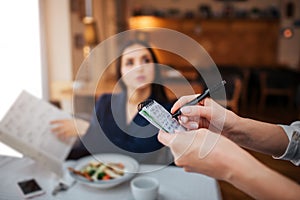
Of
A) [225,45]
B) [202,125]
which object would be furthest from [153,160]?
[225,45]

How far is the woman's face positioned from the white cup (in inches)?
7.5

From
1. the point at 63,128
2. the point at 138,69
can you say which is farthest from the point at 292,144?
the point at 63,128

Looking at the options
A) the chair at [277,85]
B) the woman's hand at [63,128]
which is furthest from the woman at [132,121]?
the chair at [277,85]

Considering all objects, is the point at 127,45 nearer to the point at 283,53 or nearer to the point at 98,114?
the point at 98,114

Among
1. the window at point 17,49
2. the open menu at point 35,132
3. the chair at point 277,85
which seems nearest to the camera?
the window at point 17,49

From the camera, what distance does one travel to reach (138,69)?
0.53 metres

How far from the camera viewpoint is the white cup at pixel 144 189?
55cm

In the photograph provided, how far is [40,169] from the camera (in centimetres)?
69

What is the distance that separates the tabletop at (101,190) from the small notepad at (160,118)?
0.84 ft

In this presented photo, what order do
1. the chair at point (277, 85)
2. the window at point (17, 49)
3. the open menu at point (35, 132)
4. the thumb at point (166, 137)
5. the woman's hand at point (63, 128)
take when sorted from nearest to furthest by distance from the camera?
the thumb at point (166, 137) < the window at point (17, 49) < the open menu at point (35, 132) < the woman's hand at point (63, 128) < the chair at point (277, 85)

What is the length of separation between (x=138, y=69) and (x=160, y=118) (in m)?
0.23

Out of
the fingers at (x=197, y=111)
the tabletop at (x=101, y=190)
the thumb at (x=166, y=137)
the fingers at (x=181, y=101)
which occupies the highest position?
the fingers at (x=181, y=101)

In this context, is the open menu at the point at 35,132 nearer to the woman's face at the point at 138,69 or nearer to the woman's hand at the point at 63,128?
the woman's hand at the point at 63,128

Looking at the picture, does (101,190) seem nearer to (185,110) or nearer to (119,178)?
(119,178)
